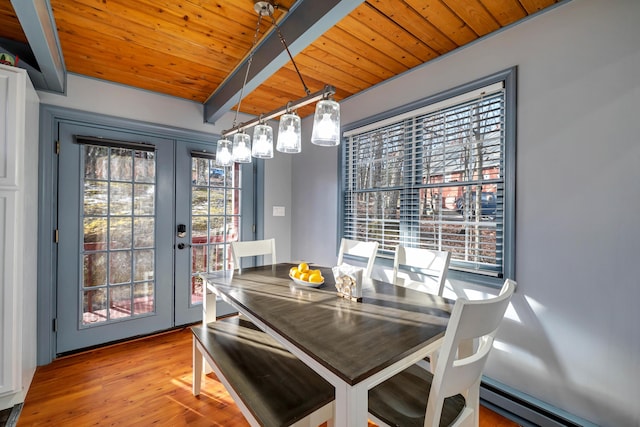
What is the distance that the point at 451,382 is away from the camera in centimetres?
90

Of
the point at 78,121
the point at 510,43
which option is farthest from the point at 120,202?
the point at 510,43

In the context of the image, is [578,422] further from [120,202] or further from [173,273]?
[120,202]

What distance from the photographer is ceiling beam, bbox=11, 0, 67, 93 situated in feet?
4.45

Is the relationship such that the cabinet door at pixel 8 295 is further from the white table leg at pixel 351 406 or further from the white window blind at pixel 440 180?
the white window blind at pixel 440 180

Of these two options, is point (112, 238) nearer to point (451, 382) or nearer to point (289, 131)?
point (289, 131)

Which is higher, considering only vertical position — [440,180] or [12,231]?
[440,180]

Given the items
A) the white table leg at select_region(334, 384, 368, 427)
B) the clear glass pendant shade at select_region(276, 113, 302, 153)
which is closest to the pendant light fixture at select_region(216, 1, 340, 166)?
the clear glass pendant shade at select_region(276, 113, 302, 153)

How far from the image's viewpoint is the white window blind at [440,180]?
6.16 ft

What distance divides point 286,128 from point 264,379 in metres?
1.19

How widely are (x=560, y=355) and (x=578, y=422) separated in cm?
31

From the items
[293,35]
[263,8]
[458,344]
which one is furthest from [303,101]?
[458,344]

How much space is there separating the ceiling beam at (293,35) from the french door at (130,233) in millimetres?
1120

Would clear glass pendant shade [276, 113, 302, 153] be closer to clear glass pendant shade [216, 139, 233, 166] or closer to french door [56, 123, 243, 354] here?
clear glass pendant shade [216, 139, 233, 166]

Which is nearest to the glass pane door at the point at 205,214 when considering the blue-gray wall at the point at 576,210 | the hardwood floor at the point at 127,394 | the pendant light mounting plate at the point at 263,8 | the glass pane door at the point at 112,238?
the glass pane door at the point at 112,238
